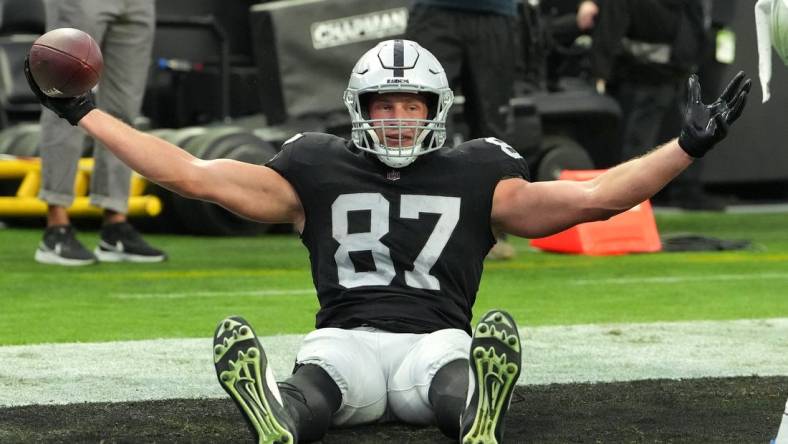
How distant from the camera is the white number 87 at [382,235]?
3.38m

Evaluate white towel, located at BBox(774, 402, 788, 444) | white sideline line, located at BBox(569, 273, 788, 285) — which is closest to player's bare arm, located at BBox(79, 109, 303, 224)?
white towel, located at BBox(774, 402, 788, 444)

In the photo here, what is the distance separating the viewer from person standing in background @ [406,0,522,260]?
668 cm

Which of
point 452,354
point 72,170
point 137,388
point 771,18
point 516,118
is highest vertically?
point 771,18

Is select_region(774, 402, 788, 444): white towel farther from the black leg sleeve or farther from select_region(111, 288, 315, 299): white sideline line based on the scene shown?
select_region(111, 288, 315, 299): white sideline line

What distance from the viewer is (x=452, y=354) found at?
3205 millimetres

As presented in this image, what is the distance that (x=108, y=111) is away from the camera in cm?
652

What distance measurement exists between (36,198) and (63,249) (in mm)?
2399

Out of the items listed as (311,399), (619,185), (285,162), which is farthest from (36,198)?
(619,185)

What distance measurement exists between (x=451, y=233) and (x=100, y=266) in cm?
349

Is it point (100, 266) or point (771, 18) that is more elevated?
point (771, 18)

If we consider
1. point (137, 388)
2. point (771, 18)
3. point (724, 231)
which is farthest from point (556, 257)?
point (771, 18)

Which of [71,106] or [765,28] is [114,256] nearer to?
[71,106]

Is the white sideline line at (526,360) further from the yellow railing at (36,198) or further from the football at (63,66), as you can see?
the yellow railing at (36,198)

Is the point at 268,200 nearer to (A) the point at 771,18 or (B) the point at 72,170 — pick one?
(A) the point at 771,18
